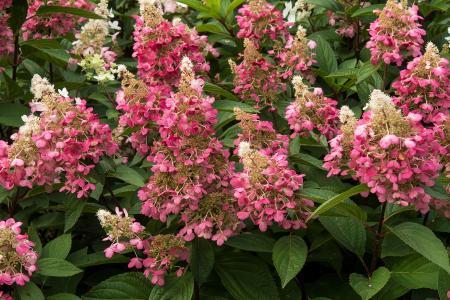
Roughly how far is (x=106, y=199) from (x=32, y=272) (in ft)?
1.96

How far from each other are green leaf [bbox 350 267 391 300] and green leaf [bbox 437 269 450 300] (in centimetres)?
16

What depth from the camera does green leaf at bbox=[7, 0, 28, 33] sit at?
120 inches

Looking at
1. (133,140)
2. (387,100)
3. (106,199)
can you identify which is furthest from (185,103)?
(106,199)

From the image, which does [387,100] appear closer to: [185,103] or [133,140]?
[185,103]

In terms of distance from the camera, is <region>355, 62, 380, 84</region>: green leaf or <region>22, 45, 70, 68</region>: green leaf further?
<region>22, 45, 70, 68</region>: green leaf

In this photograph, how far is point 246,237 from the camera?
2436 mm

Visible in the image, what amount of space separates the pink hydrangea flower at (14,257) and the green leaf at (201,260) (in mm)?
536

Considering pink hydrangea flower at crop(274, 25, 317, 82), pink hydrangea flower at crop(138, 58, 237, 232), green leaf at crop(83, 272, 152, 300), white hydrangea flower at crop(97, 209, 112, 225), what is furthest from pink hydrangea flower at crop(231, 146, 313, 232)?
pink hydrangea flower at crop(274, 25, 317, 82)

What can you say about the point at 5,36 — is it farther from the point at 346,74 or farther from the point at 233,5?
the point at 346,74

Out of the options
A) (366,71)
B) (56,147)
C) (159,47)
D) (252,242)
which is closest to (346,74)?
(366,71)

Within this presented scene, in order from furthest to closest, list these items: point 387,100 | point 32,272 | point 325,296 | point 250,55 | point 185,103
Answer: point 250,55 < point 325,296 < point 32,272 < point 185,103 < point 387,100

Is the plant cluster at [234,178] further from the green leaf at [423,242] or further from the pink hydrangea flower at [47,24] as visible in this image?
the pink hydrangea flower at [47,24]

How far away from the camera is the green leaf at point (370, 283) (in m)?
2.15

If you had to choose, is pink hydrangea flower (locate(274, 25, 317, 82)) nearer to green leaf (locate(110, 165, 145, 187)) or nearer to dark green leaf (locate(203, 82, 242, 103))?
dark green leaf (locate(203, 82, 242, 103))
